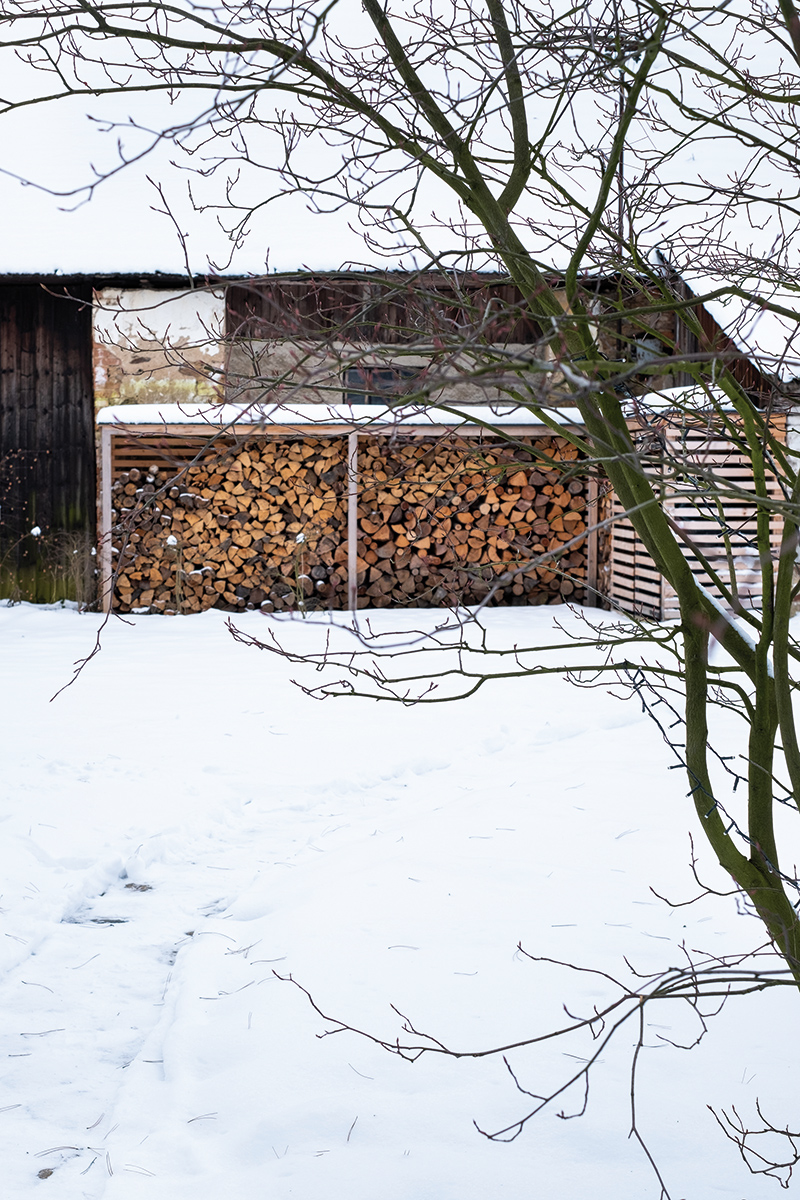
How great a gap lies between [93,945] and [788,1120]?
2.49m

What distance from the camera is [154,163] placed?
15117 millimetres

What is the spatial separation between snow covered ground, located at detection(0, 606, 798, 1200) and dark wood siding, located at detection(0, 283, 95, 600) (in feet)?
18.2

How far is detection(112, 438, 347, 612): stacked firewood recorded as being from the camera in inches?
467

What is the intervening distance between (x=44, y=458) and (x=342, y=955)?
961 cm

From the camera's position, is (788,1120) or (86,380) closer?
(788,1120)

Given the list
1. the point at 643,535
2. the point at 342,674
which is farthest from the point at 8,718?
the point at 643,535

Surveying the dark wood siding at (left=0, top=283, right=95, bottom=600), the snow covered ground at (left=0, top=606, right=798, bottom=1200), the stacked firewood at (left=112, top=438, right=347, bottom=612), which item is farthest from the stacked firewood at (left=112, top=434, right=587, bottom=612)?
the snow covered ground at (left=0, top=606, right=798, bottom=1200)

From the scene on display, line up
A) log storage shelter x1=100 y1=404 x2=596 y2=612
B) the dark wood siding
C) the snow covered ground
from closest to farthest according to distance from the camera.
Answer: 1. the snow covered ground
2. log storage shelter x1=100 y1=404 x2=596 y2=612
3. the dark wood siding

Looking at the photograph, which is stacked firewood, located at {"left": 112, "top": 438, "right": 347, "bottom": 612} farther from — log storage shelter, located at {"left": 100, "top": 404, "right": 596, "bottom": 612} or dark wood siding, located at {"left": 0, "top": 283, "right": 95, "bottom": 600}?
dark wood siding, located at {"left": 0, "top": 283, "right": 95, "bottom": 600}

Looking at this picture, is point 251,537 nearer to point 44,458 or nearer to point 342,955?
point 44,458

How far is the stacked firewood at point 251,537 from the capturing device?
38.9 feet

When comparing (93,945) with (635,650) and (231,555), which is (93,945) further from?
(231,555)

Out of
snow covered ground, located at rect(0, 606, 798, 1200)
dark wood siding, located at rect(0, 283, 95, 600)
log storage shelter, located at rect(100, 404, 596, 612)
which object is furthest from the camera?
dark wood siding, located at rect(0, 283, 95, 600)

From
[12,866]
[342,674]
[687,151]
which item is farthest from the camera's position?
[687,151]
